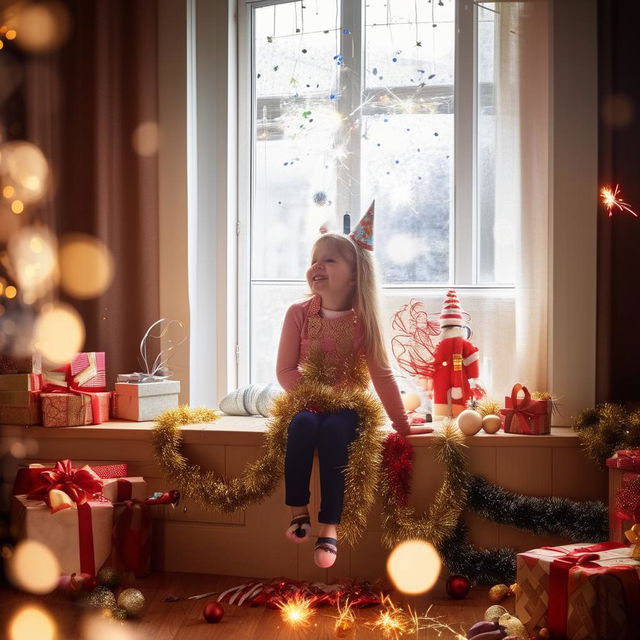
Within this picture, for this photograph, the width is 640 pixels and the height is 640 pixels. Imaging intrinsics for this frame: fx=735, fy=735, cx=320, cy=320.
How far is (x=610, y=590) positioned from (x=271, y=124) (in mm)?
2210

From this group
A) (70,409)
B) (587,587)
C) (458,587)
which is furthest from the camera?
(70,409)

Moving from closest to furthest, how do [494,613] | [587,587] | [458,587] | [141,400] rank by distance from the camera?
1. [587,587]
2. [494,613]
3. [458,587]
4. [141,400]

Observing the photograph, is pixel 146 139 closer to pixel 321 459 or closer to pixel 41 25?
pixel 41 25

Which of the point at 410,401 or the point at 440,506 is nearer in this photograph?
the point at 440,506

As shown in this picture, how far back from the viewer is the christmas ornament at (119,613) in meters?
2.06

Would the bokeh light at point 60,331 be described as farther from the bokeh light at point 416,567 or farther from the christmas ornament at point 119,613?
the bokeh light at point 416,567

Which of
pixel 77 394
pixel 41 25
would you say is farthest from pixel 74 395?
pixel 41 25

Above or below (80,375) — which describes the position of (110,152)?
above

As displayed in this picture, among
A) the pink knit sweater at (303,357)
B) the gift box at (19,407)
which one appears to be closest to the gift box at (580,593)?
the pink knit sweater at (303,357)

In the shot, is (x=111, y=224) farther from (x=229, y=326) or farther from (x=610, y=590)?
(x=610, y=590)

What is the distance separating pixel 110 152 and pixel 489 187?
5.01 ft

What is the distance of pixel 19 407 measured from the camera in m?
2.57

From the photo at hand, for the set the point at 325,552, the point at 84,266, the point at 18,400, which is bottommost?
the point at 325,552

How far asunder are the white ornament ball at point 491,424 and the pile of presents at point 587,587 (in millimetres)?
484
